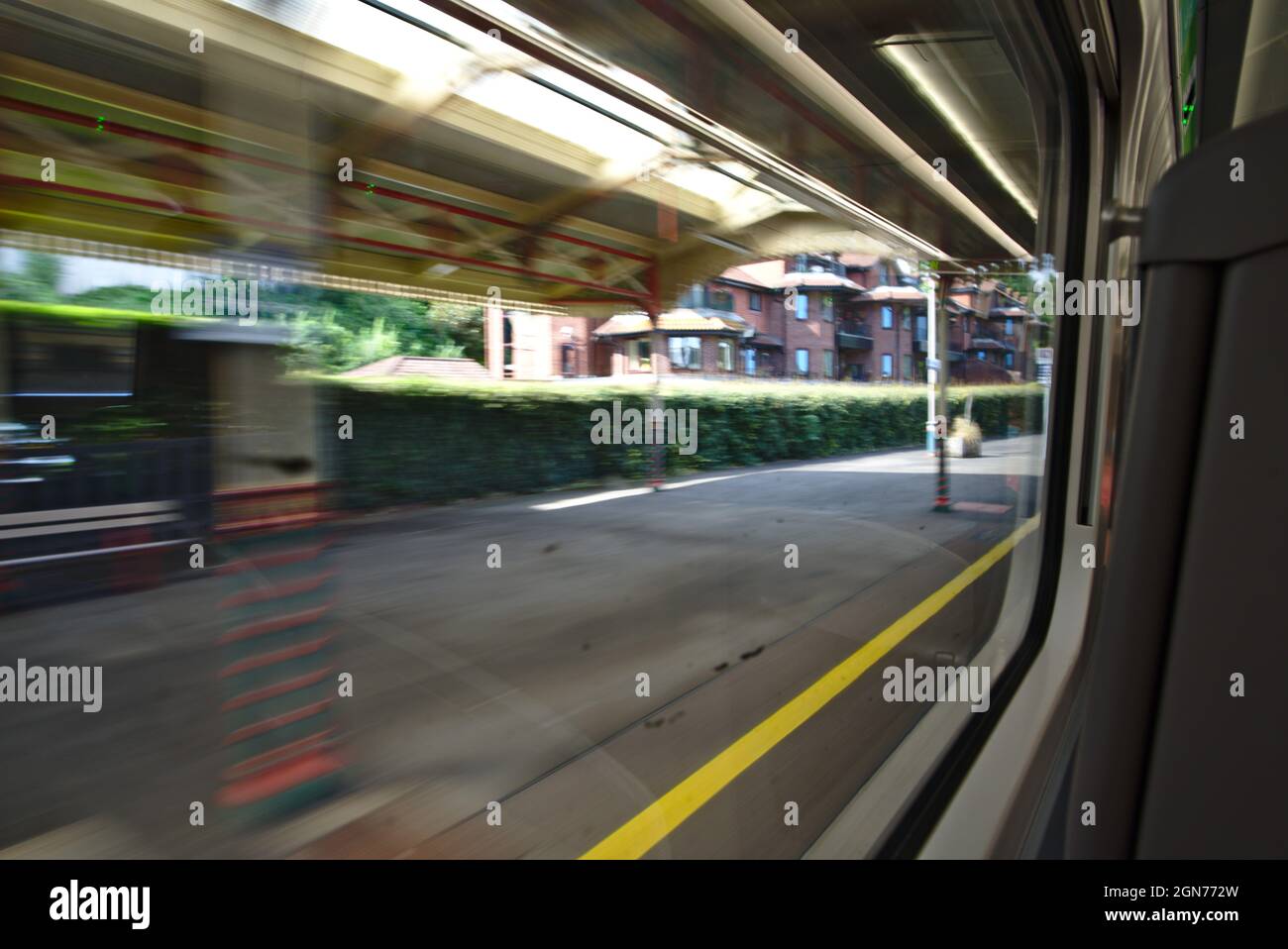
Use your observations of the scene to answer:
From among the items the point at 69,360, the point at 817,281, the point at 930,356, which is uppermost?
the point at 817,281

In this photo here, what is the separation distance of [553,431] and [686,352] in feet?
10.7

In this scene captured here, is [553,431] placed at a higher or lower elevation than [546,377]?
lower

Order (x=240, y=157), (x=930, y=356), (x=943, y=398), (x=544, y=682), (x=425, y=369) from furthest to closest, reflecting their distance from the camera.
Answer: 1. (x=425, y=369)
2. (x=943, y=398)
3. (x=930, y=356)
4. (x=544, y=682)
5. (x=240, y=157)

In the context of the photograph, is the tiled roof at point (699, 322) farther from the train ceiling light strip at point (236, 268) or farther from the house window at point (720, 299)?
the train ceiling light strip at point (236, 268)

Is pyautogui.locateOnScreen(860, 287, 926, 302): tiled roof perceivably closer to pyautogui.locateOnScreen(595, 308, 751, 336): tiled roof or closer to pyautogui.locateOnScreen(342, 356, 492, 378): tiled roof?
pyautogui.locateOnScreen(595, 308, 751, 336): tiled roof

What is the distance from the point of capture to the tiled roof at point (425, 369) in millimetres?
6176

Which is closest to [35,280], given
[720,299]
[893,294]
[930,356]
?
[720,299]

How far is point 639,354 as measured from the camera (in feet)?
12.4

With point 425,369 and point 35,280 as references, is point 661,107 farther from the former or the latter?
point 425,369

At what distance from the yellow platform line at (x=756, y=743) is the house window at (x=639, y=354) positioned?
1625 millimetres

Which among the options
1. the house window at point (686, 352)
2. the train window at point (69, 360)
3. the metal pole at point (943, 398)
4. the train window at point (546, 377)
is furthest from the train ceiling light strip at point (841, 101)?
the train window at point (69, 360)

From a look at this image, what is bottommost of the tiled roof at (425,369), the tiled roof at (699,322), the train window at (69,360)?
Answer: the train window at (69,360)

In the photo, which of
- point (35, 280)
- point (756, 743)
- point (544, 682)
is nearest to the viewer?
point (756, 743)
